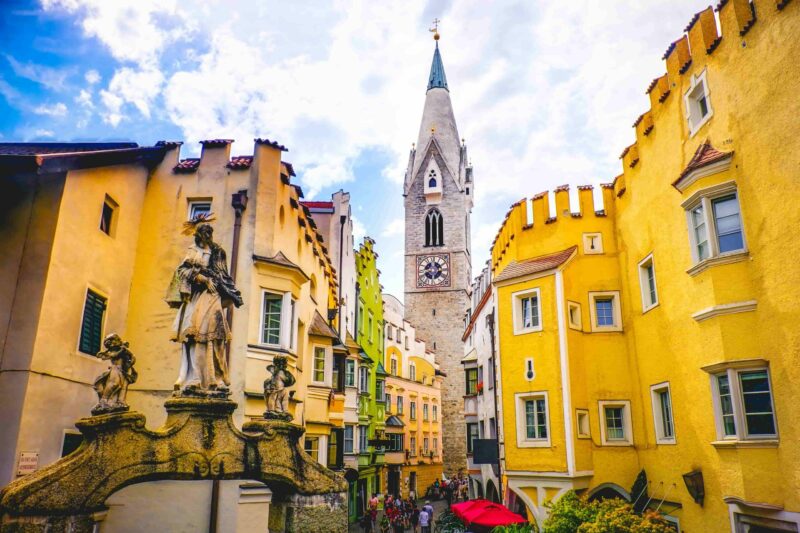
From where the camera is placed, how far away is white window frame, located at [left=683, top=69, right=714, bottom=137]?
1470cm

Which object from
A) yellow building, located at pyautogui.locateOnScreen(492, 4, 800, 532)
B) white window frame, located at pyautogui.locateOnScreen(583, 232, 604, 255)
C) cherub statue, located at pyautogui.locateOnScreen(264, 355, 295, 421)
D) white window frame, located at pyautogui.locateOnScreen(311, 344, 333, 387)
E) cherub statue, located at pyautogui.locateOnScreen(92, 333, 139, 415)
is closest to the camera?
cherub statue, located at pyautogui.locateOnScreen(92, 333, 139, 415)

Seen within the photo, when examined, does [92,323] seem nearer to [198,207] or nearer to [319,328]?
[198,207]

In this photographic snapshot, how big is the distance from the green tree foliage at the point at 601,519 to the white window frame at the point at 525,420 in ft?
7.89

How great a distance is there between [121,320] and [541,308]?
1331cm

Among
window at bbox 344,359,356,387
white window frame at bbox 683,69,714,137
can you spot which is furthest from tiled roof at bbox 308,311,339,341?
white window frame at bbox 683,69,714,137

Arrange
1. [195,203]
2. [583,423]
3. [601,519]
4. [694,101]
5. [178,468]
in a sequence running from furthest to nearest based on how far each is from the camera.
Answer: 1. [195,203]
2. [583,423]
3. [694,101]
4. [601,519]
5. [178,468]

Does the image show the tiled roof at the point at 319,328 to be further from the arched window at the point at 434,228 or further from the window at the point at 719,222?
the arched window at the point at 434,228

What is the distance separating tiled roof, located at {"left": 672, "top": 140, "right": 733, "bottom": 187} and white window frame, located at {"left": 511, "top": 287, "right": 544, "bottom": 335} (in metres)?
6.48

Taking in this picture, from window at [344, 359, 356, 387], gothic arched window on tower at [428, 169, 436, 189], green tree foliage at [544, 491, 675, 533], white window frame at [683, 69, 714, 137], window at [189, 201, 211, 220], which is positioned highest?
gothic arched window on tower at [428, 169, 436, 189]

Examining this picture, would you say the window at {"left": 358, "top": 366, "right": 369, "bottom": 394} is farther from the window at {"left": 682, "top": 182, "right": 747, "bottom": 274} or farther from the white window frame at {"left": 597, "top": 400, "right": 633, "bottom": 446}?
the window at {"left": 682, "top": 182, "right": 747, "bottom": 274}

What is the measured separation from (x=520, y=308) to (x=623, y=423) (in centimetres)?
500

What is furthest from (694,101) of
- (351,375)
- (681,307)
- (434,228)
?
(434,228)

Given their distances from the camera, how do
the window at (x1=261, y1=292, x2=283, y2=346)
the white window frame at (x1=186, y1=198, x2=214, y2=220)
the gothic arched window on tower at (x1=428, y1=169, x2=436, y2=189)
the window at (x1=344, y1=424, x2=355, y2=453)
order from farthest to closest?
1. the gothic arched window on tower at (x1=428, y1=169, x2=436, y2=189)
2. the window at (x1=344, y1=424, x2=355, y2=453)
3. the white window frame at (x1=186, y1=198, x2=214, y2=220)
4. the window at (x1=261, y1=292, x2=283, y2=346)

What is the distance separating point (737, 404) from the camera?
12.8m
